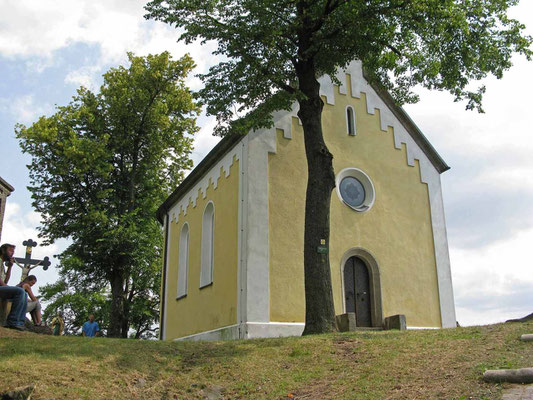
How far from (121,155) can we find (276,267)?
16.7 metres

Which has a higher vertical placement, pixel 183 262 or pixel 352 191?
pixel 352 191

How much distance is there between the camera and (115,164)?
2880cm

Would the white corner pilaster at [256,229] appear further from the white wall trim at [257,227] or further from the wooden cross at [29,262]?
the wooden cross at [29,262]

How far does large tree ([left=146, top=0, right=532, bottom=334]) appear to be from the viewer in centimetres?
1267

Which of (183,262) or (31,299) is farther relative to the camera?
(183,262)

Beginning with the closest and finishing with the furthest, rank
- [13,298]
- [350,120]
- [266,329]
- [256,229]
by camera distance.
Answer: [13,298] < [266,329] < [256,229] < [350,120]

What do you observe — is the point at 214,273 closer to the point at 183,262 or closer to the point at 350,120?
the point at 183,262

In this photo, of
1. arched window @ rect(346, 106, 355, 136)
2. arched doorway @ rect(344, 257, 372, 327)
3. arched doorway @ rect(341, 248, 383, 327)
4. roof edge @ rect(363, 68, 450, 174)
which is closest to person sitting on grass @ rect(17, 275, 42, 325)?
arched doorway @ rect(341, 248, 383, 327)

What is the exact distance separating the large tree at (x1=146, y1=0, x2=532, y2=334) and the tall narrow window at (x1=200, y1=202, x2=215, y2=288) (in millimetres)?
5220

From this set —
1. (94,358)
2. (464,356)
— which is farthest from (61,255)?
(464,356)

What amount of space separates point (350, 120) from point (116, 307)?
15.5 meters

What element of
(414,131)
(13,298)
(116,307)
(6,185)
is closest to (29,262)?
(6,185)

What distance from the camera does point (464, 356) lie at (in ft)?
26.9

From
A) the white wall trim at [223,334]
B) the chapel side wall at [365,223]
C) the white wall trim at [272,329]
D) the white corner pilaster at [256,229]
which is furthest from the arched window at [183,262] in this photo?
the white wall trim at [272,329]
